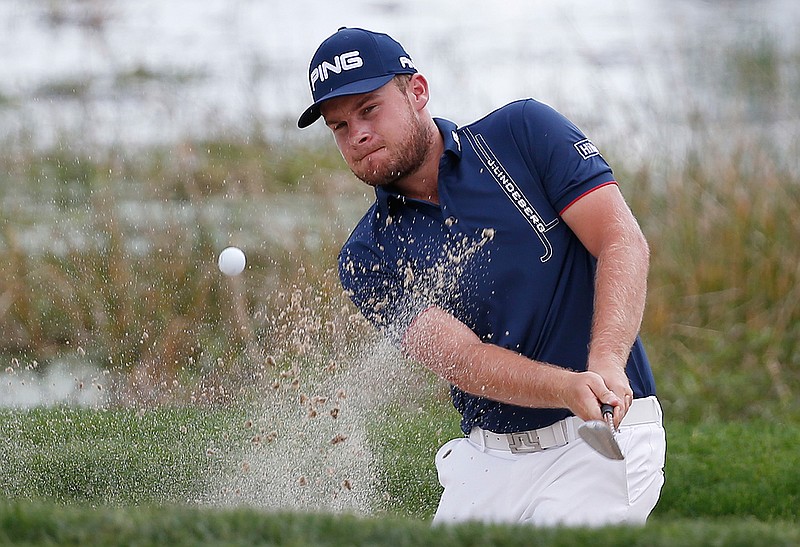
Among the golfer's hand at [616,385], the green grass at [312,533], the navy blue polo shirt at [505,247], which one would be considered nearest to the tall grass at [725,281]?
the navy blue polo shirt at [505,247]

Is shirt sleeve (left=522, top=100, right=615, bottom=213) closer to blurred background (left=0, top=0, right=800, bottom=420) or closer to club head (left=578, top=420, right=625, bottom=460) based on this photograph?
club head (left=578, top=420, right=625, bottom=460)

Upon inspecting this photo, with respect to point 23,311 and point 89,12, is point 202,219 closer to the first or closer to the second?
point 23,311

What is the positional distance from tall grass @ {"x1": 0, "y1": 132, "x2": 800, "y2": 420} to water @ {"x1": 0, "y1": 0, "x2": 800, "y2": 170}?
39 cm

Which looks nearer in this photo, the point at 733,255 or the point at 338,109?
the point at 338,109

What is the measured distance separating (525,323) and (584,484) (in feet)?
1.44

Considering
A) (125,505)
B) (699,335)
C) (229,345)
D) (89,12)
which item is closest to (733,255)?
(699,335)

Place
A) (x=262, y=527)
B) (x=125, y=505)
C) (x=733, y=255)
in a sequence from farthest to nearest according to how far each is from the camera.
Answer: (x=733, y=255)
(x=125, y=505)
(x=262, y=527)

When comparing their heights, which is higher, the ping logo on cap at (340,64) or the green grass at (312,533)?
the ping logo on cap at (340,64)

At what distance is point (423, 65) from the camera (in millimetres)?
8633

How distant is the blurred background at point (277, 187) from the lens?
648 centimetres

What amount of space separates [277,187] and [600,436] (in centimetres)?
535

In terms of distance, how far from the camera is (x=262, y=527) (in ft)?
7.19

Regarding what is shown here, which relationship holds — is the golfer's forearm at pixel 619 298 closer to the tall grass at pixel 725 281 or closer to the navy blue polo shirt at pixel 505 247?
the navy blue polo shirt at pixel 505 247

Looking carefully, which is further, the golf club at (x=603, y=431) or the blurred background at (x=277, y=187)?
the blurred background at (x=277, y=187)
